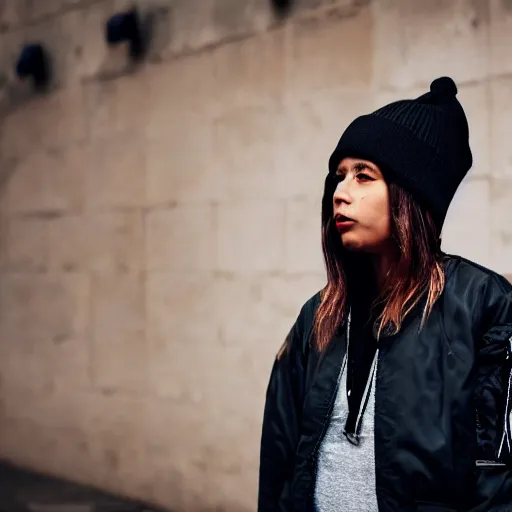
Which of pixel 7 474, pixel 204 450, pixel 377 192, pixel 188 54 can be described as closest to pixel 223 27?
pixel 188 54

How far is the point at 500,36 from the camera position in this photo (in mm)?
3131

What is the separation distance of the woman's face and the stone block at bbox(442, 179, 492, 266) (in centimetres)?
128

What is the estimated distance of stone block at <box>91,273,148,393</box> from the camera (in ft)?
15.5

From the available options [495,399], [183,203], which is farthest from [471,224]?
[183,203]

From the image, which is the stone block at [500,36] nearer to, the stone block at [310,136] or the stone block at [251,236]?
the stone block at [310,136]

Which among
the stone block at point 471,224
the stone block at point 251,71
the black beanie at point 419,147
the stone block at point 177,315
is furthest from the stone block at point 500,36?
the stone block at point 177,315

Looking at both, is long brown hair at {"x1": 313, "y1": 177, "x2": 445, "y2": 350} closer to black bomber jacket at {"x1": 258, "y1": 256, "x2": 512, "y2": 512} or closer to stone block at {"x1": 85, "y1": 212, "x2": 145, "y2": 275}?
black bomber jacket at {"x1": 258, "y1": 256, "x2": 512, "y2": 512}

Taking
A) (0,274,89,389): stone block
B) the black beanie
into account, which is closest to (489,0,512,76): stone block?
the black beanie

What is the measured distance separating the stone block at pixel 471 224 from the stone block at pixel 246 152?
1.06 m

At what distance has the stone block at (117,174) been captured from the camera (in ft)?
15.5

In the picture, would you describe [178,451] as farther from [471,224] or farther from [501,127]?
[501,127]

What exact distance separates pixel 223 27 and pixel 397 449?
9.75ft

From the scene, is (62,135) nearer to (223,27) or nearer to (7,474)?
(223,27)

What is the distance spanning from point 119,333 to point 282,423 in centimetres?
280
